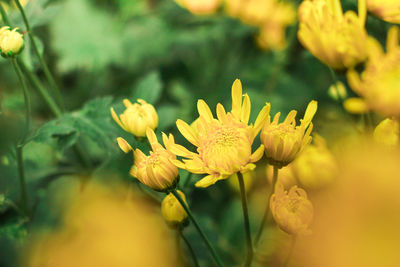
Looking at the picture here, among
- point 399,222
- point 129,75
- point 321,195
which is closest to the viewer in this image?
point 399,222

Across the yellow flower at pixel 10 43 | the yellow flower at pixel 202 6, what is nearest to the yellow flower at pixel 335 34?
the yellow flower at pixel 10 43

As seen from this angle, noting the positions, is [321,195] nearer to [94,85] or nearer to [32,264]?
[32,264]

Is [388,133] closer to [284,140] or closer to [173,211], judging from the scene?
[284,140]

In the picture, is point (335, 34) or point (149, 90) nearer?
point (335, 34)

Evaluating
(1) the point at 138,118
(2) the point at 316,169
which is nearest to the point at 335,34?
(2) the point at 316,169

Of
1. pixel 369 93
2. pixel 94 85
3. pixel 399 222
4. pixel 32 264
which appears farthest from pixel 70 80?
pixel 399 222

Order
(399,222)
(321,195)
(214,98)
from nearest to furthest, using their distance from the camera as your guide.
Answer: (399,222) < (321,195) < (214,98)

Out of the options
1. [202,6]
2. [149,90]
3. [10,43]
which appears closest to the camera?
[10,43]

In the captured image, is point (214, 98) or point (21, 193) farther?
point (214, 98)
